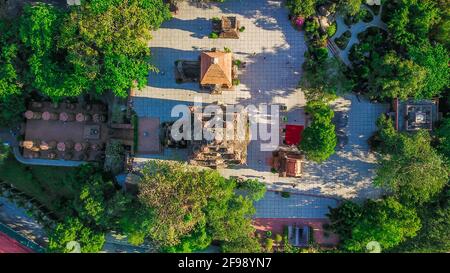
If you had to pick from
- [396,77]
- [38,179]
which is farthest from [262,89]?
[38,179]

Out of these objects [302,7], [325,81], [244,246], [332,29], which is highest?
[302,7]

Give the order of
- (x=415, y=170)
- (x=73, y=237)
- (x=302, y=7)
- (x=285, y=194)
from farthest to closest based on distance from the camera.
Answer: (x=285, y=194) < (x=73, y=237) < (x=302, y=7) < (x=415, y=170)

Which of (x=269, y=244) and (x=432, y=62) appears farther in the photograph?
(x=269, y=244)

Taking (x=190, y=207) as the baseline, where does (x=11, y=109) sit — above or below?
above

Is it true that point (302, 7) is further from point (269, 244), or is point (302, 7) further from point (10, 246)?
point (10, 246)

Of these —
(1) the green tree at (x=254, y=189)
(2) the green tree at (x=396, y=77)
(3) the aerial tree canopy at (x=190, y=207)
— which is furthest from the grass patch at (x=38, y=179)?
(2) the green tree at (x=396, y=77)

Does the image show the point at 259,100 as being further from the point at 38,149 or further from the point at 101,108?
the point at 38,149
